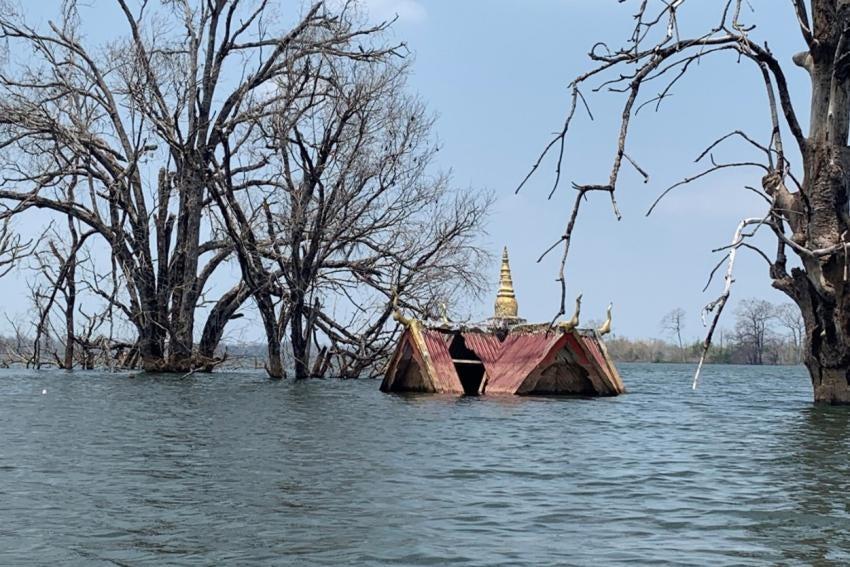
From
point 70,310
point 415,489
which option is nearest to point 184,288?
point 70,310

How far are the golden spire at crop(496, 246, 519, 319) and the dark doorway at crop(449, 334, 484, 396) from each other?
131 centimetres

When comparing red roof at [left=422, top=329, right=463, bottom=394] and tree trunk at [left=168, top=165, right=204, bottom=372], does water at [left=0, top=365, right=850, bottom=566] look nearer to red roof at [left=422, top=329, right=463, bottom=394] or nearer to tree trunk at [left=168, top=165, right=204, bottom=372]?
red roof at [left=422, top=329, right=463, bottom=394]

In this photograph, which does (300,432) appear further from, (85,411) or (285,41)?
(285,41)

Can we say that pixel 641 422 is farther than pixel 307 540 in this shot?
Yes

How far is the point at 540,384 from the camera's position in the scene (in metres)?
26.2

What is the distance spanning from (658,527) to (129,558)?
3.76 meters

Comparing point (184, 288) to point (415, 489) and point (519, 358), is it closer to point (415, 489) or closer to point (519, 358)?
point (519, 358)

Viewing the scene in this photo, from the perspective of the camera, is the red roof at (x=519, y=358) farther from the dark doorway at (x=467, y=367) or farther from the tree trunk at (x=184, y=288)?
the tree trunk at (x=184, y=288)

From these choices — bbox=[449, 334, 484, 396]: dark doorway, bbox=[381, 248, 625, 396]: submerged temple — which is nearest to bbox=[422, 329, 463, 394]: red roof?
bbox=[381, 248, 625, 396]: submerged temple

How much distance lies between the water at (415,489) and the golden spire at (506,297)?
950cm

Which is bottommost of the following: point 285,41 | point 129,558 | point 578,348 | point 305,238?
point 129,558

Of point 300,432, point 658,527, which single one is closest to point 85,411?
point 300,432

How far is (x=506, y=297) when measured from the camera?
27.9 meters

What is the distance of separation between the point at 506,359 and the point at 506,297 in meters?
2.67
